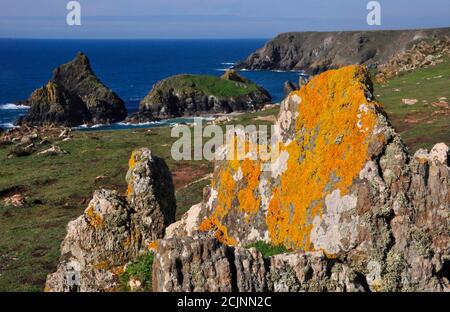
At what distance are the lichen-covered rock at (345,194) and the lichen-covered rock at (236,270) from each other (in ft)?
3.36

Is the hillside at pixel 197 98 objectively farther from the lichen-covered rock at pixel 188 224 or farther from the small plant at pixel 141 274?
the small plant at pixel 141 274

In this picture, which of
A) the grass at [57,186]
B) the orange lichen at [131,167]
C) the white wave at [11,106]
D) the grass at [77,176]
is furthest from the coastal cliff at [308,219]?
the white wave at [11,106]

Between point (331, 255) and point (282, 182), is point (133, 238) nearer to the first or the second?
point (282, 182)

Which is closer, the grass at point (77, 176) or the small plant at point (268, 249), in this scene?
the small plant at point (268, 249)

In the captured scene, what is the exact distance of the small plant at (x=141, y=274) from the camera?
14023 millimetres

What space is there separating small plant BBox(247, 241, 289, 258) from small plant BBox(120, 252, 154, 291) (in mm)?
3380

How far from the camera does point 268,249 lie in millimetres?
15984

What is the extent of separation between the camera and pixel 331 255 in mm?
Result: 14867

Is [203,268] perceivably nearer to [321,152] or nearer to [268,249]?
[268,249]

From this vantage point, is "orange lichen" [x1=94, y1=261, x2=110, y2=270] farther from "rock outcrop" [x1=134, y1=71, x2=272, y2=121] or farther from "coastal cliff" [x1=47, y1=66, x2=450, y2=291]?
"rock outcrop" [x1=134, y1=71, x2=272, y2=121]

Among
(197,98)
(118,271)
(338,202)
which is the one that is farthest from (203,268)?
(197,98)

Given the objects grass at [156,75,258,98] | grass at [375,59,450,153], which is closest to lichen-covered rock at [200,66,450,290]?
grass at [375,59,450,153]

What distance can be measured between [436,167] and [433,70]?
8371 centimetres
